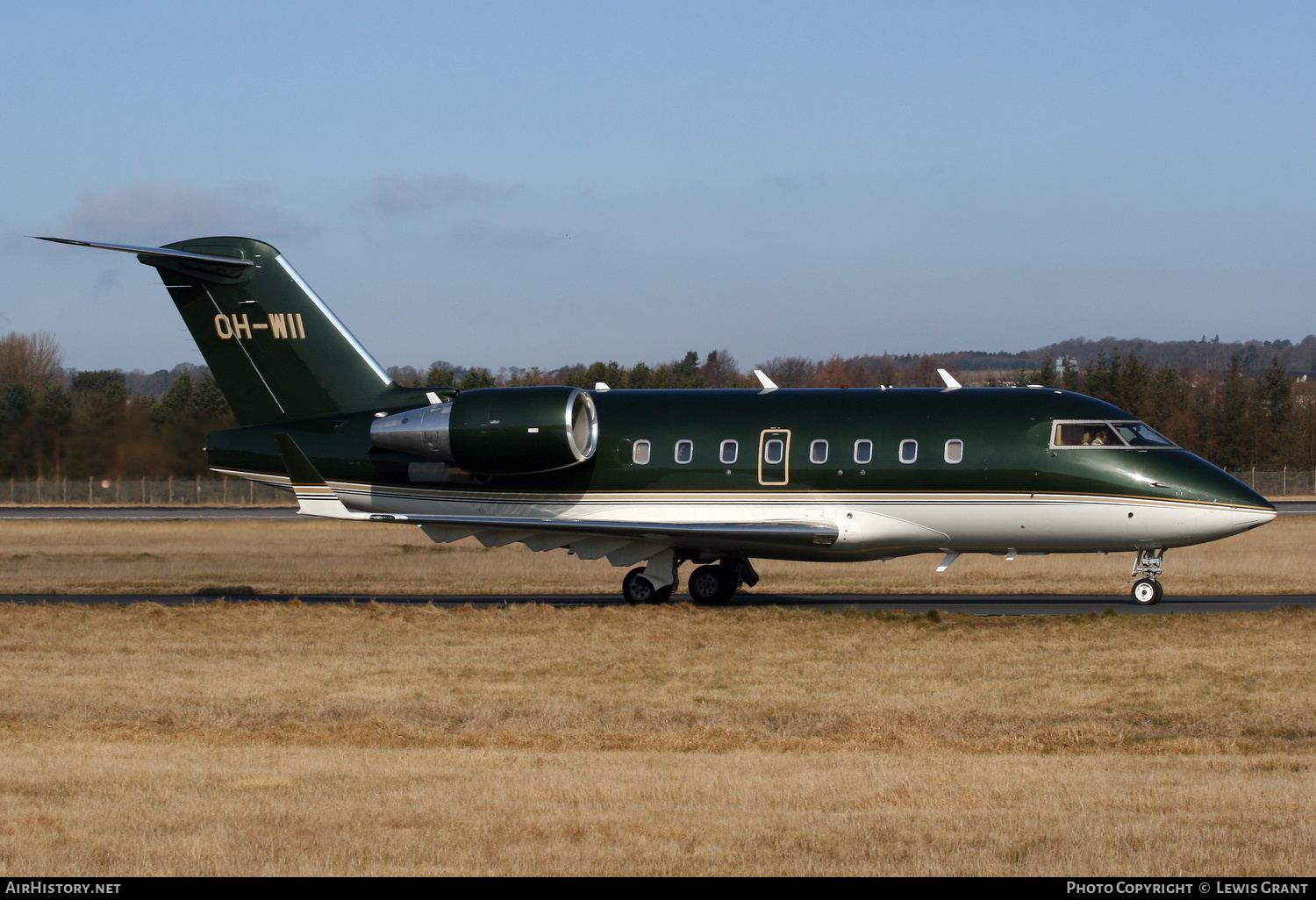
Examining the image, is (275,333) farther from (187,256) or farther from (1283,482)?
(1283,482)

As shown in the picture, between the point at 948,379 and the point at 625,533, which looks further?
the point at 948,379

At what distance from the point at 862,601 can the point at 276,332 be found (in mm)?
11861

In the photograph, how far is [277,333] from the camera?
25969mm

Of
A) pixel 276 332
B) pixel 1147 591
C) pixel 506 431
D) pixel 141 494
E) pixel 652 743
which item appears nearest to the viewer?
pixel 652 743

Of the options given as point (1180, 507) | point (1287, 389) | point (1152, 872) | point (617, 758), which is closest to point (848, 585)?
point (1180, 507)

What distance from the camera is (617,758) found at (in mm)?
11625

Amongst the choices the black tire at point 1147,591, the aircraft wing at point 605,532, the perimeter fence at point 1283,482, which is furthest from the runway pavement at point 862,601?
the perimeter fence at point 1283,482

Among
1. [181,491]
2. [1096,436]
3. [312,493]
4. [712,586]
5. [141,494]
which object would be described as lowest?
[181,491]

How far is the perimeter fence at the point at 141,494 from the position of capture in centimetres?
5525

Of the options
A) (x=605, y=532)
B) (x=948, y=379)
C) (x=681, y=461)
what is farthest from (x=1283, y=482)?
(x=605, y=532)

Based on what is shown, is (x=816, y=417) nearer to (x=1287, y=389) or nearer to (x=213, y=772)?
(x=213, y=772)

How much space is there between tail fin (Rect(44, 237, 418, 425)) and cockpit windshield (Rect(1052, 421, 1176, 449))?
11603 millimetres

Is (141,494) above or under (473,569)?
under

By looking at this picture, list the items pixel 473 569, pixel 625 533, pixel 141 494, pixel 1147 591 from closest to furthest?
pixel 1147 591, pixel 625 533, pixel 473 569, pixel 141 494
